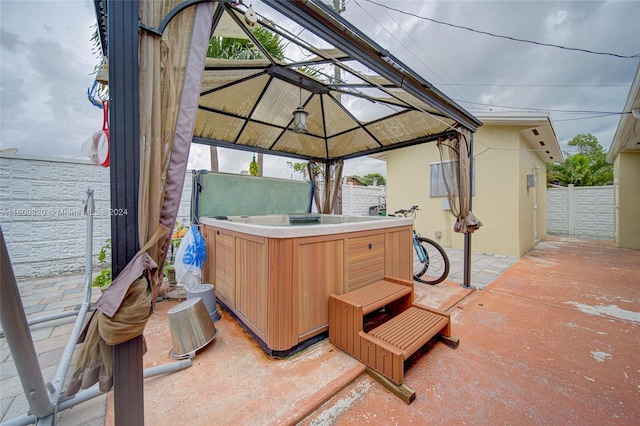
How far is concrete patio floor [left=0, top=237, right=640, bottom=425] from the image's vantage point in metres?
1.44

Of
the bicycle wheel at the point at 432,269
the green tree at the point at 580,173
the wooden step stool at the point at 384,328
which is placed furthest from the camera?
the green tree at the point at 580,173

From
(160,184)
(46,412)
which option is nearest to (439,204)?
(160,184)

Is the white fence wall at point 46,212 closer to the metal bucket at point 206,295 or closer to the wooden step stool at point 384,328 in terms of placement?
the metal bucket at point 206,295

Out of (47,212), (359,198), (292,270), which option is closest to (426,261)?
(292,270)

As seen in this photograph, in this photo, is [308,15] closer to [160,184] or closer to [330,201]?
[160,184]

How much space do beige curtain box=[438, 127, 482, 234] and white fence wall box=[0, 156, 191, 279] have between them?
5.72m

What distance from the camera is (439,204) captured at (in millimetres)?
6676

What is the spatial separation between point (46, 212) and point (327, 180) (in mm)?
4745

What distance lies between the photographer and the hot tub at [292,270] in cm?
189

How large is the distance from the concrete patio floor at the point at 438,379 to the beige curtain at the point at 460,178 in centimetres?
121

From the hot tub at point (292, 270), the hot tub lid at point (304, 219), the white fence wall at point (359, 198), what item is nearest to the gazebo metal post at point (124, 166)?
the hot tub at point (292, 270)

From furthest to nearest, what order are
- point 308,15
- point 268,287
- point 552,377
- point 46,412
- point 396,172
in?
point 396,172 < point 268,287 < point 552,377 < point 308,15 < point 46,412

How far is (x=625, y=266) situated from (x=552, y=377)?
5350mm

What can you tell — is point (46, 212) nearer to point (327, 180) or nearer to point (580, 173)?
point (327, 180)
